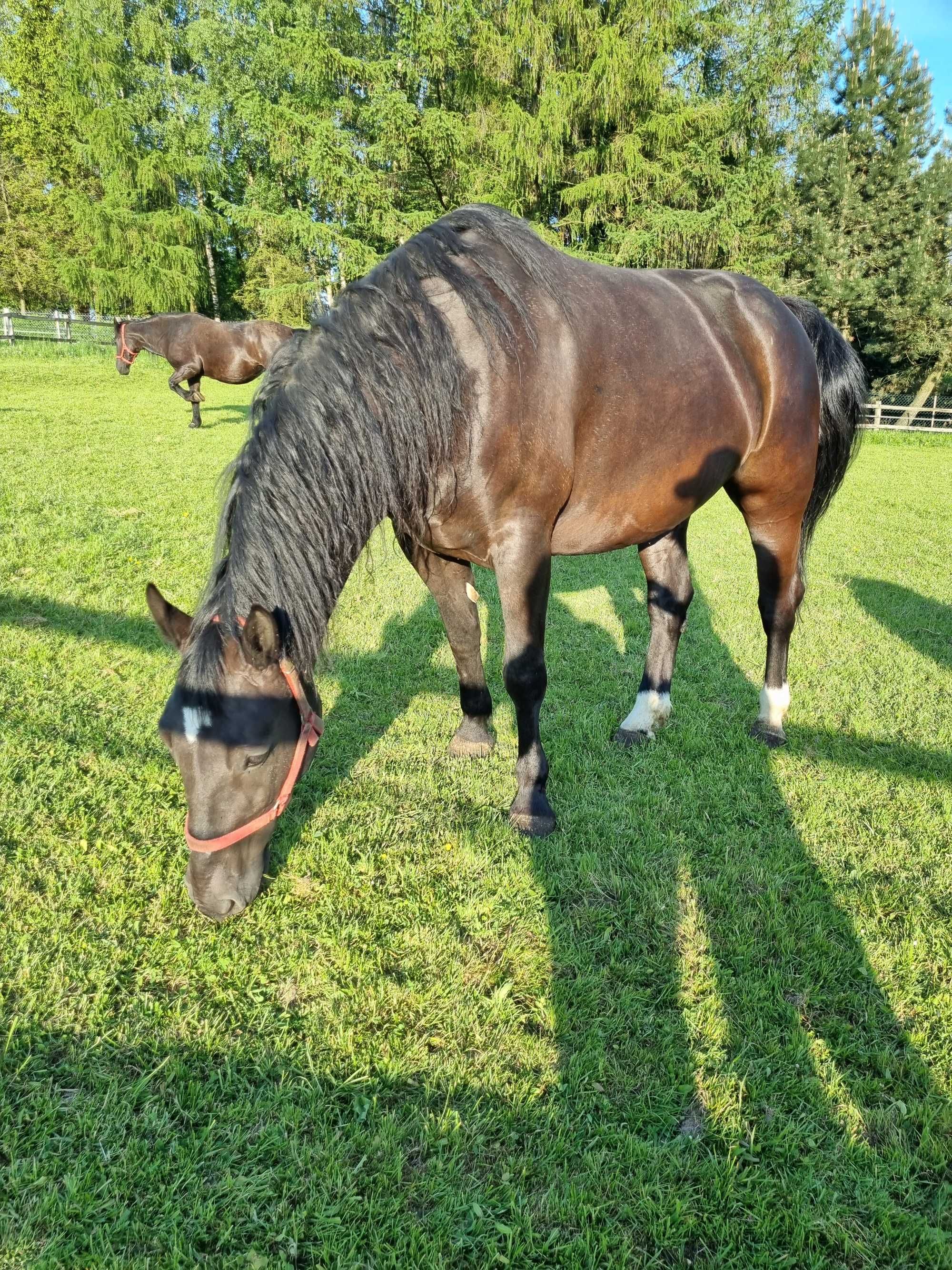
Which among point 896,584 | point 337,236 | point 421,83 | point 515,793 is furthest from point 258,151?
point 515,793

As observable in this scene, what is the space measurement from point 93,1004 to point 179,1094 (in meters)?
0.40

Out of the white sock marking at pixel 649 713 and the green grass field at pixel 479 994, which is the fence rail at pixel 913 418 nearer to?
the white sock marking at pixel 649 713

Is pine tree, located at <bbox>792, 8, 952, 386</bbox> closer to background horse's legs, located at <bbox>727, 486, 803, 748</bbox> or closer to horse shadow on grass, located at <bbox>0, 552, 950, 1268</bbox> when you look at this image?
background horse's legs, located at <bbox>727, 486, 803, 748</bbox>

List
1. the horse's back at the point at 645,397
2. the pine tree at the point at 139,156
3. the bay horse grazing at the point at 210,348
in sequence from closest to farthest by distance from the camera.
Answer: the horse's back at the point at 645,397 → the bay horse grazing at the point at 210,348 → the pine tree at the point at 139,156

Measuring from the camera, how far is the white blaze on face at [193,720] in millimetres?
1921

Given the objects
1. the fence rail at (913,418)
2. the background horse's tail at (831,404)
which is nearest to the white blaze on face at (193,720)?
the background horse's tail at (831,404)

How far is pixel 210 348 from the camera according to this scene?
12.7 metres

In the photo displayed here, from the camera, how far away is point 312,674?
218 centimetres

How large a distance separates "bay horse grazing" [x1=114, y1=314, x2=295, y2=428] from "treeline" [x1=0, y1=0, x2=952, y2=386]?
33.3 ft

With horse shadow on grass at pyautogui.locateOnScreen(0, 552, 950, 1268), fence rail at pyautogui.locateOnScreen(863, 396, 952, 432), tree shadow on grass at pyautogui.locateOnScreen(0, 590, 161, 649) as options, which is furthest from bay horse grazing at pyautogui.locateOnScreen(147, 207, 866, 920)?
fence rail at pyautogui.locateOnScreen(863, 396, 952, 432)

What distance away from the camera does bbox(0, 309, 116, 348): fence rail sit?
76.0 ft

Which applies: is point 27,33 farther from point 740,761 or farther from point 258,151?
point 740,761

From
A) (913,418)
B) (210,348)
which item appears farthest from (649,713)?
(913,418)

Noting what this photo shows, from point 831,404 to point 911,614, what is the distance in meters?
2.70
